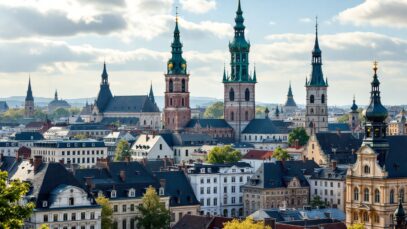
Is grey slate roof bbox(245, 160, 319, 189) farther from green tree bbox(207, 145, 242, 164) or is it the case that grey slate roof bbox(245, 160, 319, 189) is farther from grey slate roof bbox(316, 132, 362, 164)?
green tree bbox(207, 145, 242, 164)

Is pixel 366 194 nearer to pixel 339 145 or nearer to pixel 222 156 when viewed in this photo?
pixel 339 145

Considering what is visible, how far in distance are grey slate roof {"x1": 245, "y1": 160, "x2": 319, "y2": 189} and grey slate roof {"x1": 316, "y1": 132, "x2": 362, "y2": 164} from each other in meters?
25.1

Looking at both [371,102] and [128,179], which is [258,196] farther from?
[371,102]

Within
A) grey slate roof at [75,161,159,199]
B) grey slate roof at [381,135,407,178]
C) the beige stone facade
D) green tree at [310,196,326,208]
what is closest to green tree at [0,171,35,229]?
the beige stone facade

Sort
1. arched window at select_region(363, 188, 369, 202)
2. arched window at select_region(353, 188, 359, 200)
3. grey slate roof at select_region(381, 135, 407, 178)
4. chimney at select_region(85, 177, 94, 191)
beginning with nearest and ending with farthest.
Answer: grey slate roof at select_region(381, 135, 407, 178) → arched window at select_region(363, 188, 369, 202) → arched window at select_region(353, 188, 359, 200) → chimney at select_region(85, 177, 94, 191)

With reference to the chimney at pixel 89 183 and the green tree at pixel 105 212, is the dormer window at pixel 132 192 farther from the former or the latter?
the green tree at pixel 105 212

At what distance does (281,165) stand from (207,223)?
46010 mm

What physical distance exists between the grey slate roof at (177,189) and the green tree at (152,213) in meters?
11.1

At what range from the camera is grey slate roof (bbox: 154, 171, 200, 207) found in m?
135

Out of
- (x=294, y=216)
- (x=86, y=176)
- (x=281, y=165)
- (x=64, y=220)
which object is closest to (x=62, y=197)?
(x=64, y=220)

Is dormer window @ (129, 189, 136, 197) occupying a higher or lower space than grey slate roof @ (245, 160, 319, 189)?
lower

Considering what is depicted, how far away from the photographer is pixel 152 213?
120 meters

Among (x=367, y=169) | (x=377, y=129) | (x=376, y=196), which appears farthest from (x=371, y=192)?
(x=377, y=129)

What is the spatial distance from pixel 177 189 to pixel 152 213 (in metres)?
17.4
